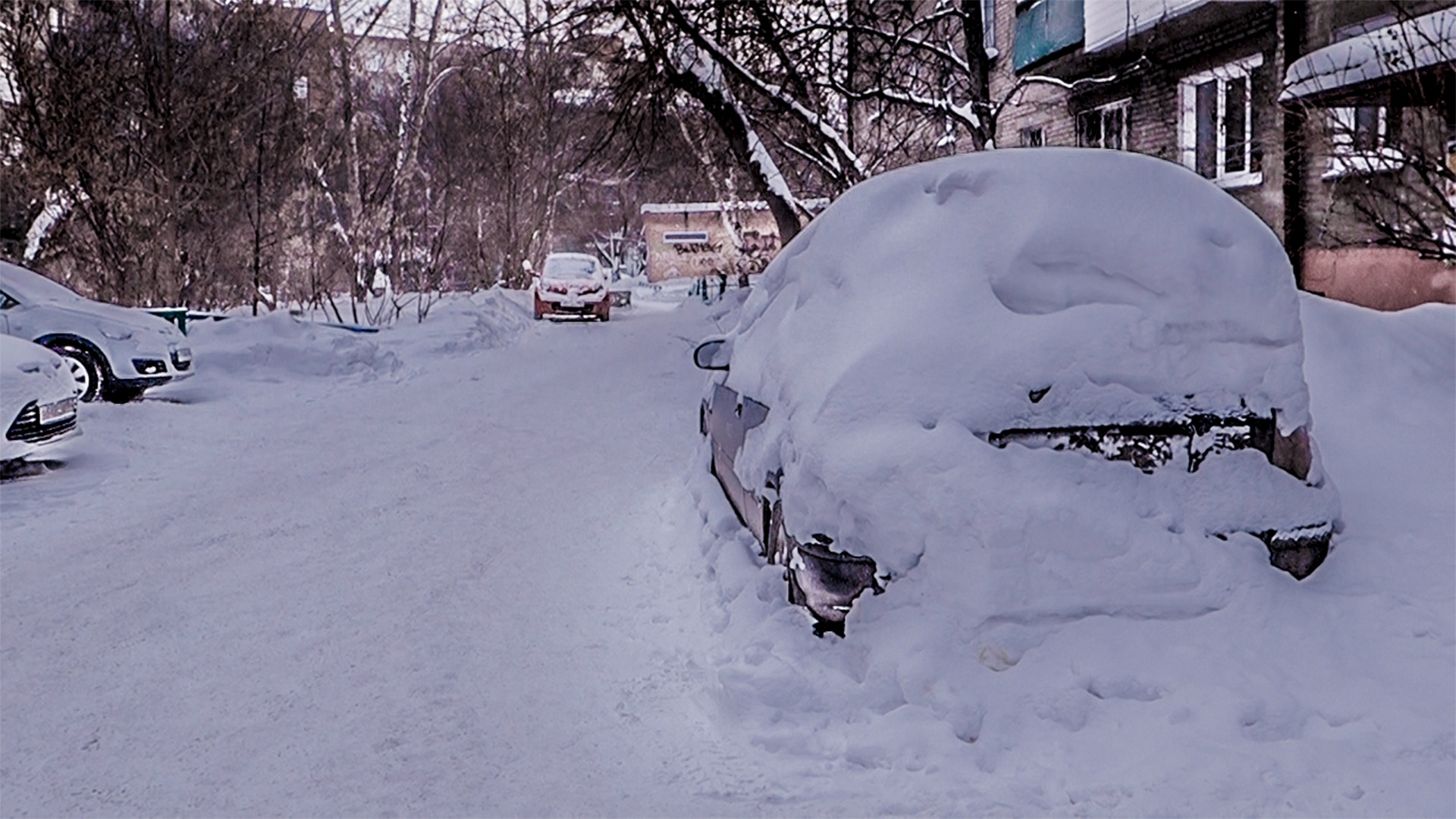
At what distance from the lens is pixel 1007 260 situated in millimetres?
3883

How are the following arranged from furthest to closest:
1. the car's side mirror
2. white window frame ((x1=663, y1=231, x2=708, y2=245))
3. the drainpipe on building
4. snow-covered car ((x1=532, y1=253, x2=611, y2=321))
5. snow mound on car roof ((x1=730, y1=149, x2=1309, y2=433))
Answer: white window frame ((x1=663, y1=231, x2=708, y2=245)), snow-covered car ((x1=532, y1=253, x2=611, y2=321)), the drainpipe on building, the car's side mirror, snow mound on car roof ((x1=730, y1=149, x2=1309, y2=433))

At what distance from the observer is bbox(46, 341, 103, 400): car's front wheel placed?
11.1 meters

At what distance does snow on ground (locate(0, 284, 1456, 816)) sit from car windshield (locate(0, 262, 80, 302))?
5.37 metres

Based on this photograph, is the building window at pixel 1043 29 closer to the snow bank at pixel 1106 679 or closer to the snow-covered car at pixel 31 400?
the snow-covered car at pixel 31 400

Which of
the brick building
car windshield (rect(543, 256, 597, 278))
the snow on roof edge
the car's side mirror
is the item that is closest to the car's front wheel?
the car's side mirror

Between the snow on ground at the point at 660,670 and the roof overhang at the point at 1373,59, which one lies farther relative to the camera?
the roof overhang at the point at 1373,59

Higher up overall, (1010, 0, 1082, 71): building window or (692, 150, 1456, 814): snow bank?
(1010, 0, 1082, 71): building window

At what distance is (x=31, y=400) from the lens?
7.63m

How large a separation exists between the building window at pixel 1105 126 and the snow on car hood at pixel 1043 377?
617 inches

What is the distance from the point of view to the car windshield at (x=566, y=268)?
2733 cm

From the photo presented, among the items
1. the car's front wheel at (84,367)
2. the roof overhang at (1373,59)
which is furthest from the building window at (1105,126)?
the car's front wheel at (84,367)

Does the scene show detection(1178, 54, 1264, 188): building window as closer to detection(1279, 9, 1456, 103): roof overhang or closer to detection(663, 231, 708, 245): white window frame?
detection(1279, 9, 1456, 103): roof overhang

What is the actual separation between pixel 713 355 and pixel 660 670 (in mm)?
2050

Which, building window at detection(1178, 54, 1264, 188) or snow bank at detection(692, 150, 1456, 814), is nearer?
snow bank at detection(692, 150, 1456, 814)
